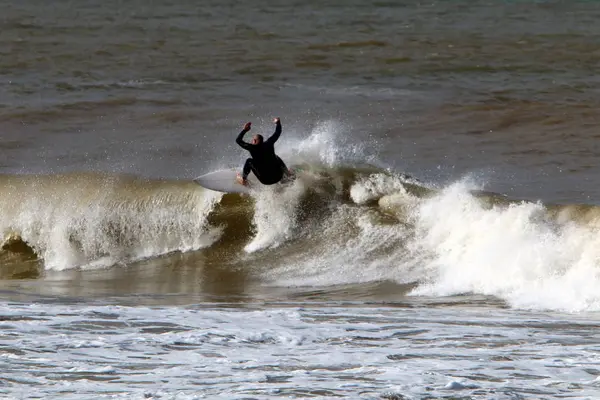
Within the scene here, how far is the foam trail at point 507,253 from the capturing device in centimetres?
1279

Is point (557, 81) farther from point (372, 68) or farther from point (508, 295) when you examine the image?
point (508, 295)

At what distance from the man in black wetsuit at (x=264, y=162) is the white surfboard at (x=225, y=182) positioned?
0.13 meters

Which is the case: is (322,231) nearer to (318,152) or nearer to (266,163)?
(266,163)

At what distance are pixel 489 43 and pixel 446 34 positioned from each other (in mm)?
1943

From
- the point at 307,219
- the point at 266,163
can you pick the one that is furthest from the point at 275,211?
the point at 266,163

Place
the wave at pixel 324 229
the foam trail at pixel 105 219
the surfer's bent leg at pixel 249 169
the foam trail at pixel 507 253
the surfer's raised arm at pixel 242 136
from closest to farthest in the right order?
the foam trail at pixel 507 253
the wave at pixel 324 229
the surfer's raised arm at pixel 242 136
the surfer's bent leg at pixel 249 169
the foam trail at pixel 105 219

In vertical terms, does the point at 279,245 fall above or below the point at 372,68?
below

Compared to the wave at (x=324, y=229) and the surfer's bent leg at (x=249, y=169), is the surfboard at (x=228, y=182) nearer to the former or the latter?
the wave at (x=324, y=229)

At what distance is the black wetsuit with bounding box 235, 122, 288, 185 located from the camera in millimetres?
15297

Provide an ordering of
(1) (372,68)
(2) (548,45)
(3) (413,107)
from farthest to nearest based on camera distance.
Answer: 1. (2) (548,45)
2. (1) (372,68)
3. (3) (413,107)


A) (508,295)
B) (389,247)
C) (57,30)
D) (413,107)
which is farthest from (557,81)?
Answer: (57,30)

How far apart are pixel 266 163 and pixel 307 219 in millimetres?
1059

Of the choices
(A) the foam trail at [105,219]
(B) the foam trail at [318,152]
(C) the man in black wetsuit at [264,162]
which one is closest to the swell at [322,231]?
(A) the foam trail at [105,219]

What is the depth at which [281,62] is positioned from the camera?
95.3ft
